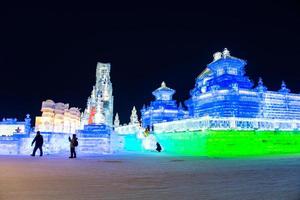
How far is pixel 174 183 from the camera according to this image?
6.89 metres

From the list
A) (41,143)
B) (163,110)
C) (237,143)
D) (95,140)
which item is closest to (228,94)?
(237,143)

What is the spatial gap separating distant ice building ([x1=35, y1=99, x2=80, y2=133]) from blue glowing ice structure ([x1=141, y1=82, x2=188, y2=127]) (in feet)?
40.4

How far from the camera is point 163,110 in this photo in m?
49.7

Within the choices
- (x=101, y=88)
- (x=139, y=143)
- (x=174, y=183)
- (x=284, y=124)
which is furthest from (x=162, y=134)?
(x=101, y=88)

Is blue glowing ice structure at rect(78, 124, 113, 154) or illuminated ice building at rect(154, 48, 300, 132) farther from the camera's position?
illuminated ice building at rect(154, 48, 300, 132)

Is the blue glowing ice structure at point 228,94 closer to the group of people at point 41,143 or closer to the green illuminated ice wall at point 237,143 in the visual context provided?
the green illuminated ice wall at point 237,143

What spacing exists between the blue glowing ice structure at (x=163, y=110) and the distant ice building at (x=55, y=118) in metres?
12.3

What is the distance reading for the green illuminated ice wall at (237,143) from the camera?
22.3m

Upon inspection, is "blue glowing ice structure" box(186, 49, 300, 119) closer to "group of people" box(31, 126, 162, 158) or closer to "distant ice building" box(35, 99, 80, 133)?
"group of people" box(31, 126, 162, 158)

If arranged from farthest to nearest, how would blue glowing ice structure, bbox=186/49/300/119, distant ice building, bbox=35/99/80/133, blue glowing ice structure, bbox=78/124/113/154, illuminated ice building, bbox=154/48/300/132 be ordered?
distant ice building, bbox=35/99/80/133
blue glowing ice structure, bbox=186/49/300/119
illuminated ice building, bbox=154/48/300/132
blue glowing ice structure, bbox=78/124/113/154

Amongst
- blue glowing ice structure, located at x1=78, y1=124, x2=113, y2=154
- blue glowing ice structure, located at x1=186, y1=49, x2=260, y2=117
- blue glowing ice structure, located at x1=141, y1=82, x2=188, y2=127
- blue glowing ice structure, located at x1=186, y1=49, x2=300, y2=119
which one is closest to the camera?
blue glowing ice structure, located at x1=78, y1=124, x2=113, y2=154

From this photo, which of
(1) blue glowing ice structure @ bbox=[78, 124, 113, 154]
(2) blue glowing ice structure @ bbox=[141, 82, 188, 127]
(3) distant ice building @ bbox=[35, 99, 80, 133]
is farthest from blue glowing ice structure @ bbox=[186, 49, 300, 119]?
(3) distant ice building @ bbox=[35, 99, 80, 133]

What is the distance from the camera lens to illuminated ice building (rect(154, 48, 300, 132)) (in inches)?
966

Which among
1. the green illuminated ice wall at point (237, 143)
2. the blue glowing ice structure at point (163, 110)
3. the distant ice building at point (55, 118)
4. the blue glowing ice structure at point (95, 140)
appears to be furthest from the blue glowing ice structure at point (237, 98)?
the distant ice building at point (55, 118)
